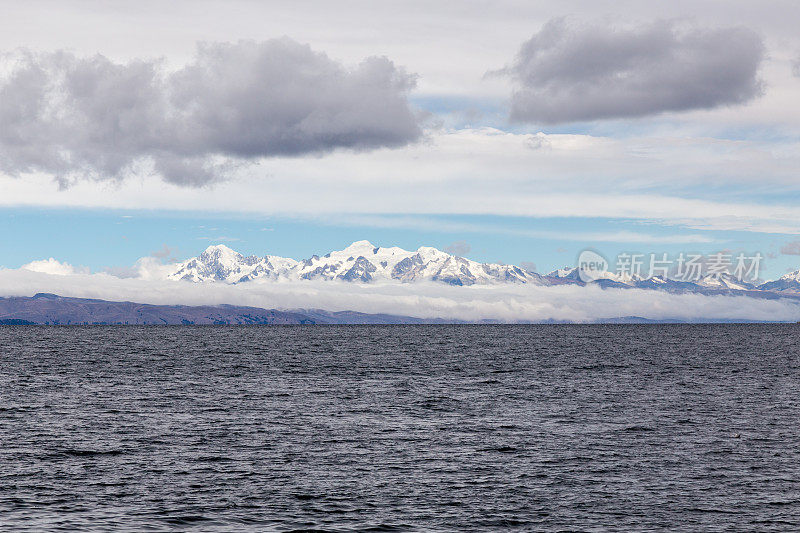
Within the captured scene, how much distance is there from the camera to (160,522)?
36.2m

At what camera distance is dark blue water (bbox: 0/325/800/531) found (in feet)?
124

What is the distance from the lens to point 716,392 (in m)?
93.5

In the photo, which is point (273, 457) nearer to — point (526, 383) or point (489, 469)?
point (489, 469)

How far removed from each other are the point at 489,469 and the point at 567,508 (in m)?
9.29

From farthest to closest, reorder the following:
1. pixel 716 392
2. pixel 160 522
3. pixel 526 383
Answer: pixel 526 383 → pixel 716 392 → pixel 160 522

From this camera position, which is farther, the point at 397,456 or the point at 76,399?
the point at 76,399

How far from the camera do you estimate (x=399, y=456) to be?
52406 millimetres

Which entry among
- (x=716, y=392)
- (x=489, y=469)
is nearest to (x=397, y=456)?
(x=489, y=469)

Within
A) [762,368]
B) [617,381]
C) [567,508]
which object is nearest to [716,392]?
[617,381]

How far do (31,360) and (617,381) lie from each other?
4709 inches

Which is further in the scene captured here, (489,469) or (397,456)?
(397,456)

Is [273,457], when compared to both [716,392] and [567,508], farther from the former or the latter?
[716,392]

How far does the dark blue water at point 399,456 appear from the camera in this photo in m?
37.9

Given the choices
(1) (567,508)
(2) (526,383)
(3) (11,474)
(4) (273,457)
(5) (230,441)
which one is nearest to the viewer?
(1) (567,508)
